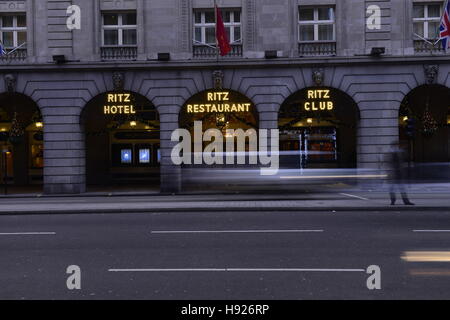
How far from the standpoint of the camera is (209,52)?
87.8 feet

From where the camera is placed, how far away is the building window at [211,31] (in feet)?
87.7

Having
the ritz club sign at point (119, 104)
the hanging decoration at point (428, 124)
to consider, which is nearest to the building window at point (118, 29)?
the ritz club sign at point (119, 104)

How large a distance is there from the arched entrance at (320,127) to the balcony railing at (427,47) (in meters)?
4.11

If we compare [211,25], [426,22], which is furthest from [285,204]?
[426,22]

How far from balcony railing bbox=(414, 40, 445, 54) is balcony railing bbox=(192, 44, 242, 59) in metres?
8.61

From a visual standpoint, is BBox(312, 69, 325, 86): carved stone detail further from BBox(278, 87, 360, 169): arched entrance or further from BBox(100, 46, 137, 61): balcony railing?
BBox(100, 46, 137, 61): balcony railing

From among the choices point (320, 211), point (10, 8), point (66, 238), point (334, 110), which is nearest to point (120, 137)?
point (10, 8)

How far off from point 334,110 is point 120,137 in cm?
1292

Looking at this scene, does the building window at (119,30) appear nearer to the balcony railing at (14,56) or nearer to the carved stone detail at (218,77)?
the balcony railing at (14,56)

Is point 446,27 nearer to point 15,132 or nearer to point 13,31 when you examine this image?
point 13,31

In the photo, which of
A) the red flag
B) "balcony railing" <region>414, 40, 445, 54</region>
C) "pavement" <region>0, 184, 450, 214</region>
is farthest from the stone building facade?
"pavement" <region>0, 184, 450, 214</region>

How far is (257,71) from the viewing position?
2645 centimetres

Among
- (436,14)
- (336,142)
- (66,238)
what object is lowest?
(66,238)
